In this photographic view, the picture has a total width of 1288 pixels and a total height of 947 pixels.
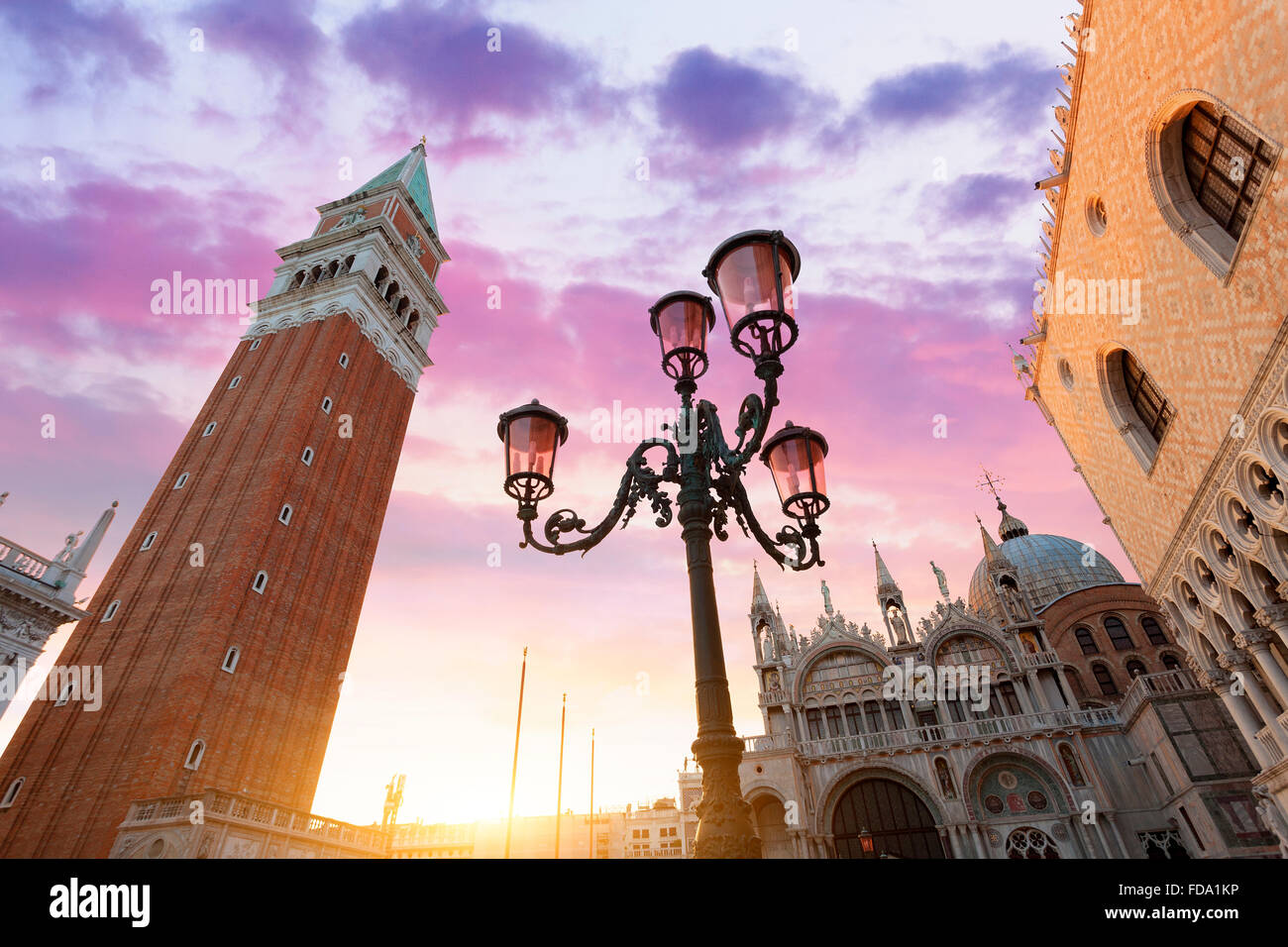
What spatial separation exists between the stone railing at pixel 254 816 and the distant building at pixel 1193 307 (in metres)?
25.8

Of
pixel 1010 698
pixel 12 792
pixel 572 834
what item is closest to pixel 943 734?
pixel 1010 698

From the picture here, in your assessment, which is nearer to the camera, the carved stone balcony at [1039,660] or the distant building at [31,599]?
the distant building at [31,599]

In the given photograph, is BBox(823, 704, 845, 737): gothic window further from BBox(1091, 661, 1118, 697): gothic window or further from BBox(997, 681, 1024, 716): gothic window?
BBox(1091, 661, 1118, 697): gothic window

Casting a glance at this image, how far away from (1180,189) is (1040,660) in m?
22.0

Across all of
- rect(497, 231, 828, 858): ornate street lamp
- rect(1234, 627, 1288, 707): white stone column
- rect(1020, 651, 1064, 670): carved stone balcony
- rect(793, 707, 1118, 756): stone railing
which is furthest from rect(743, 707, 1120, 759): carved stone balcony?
rect(497, 231, 828, 858): ornate street lamp

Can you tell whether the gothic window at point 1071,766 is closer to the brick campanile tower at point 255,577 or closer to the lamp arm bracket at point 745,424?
the lamp arm bracket at point 745,424

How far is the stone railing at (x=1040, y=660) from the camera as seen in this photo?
91.7 ft

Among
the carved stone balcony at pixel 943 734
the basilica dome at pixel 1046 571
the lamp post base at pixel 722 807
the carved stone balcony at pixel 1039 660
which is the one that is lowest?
the lamp post base at pixel 722 807

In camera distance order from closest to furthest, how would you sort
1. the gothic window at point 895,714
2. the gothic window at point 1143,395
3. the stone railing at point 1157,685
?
the gothic window at point 1143,395, the stone railing at point 1157,685, the gothic window at point 895,714

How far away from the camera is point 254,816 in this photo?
19547 mm

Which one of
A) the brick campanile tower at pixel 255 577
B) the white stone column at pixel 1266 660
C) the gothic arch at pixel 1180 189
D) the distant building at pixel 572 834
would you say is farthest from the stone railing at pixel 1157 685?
the distant building at pixel 572 834

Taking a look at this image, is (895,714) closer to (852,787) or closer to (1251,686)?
(852,787)

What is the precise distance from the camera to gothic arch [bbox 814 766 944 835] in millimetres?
25750
